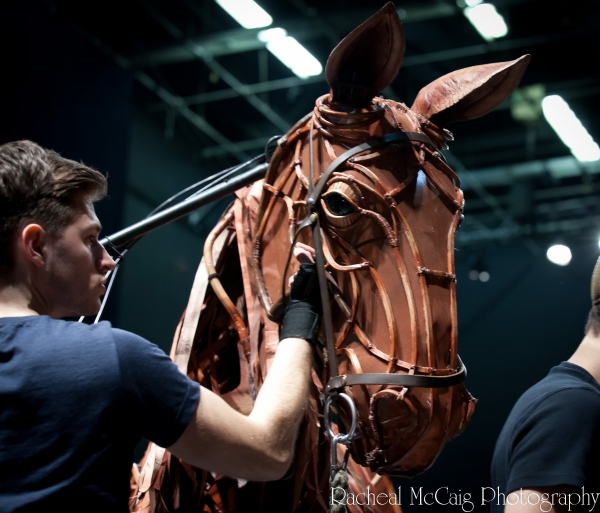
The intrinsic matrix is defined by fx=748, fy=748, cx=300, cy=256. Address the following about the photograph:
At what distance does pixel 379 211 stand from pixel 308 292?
0.80 feet

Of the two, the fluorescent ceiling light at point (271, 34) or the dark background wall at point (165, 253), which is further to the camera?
the fluorescent ceiling light at point (271, 34)

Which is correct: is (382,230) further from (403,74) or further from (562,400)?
(403,74)

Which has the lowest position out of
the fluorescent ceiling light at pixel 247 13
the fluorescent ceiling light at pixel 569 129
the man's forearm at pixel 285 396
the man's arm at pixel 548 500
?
the man's arm at pixel 548 500

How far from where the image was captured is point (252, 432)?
1.36 meters

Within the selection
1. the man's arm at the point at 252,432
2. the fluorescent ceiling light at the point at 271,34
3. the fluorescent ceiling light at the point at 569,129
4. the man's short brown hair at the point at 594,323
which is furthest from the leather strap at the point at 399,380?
the fluorescent ceiling light at the point at 569,129

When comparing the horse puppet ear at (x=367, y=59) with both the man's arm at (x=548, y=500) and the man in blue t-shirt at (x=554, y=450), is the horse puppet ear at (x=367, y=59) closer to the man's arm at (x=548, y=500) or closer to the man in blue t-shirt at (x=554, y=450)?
the man in blue t-shirt at (x=554, y=450)

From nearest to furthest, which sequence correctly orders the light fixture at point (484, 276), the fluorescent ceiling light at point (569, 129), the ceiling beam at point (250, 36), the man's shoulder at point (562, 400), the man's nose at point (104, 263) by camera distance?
1. the man's nose at point (104, 263)
2. the man's shoulder at point (562, 400)
3. the ceiling beam at point (250, 36)
4. the fluorescent ceiling light at point (569, 129)
5. the light fixture at point (484, 276)

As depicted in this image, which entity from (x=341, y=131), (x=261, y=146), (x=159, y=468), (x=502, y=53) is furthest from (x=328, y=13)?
(x=159, y=468)

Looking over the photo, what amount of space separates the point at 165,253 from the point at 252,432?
5706 mm

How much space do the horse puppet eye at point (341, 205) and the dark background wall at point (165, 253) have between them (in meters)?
2.67

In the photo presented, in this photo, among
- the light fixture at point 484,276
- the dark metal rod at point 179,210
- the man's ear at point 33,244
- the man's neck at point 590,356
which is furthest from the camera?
the light fixture at point 484,276

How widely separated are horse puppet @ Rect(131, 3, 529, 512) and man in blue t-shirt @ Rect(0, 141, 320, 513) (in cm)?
19

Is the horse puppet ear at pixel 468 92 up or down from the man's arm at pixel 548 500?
up

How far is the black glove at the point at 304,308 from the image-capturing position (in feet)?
5.29
